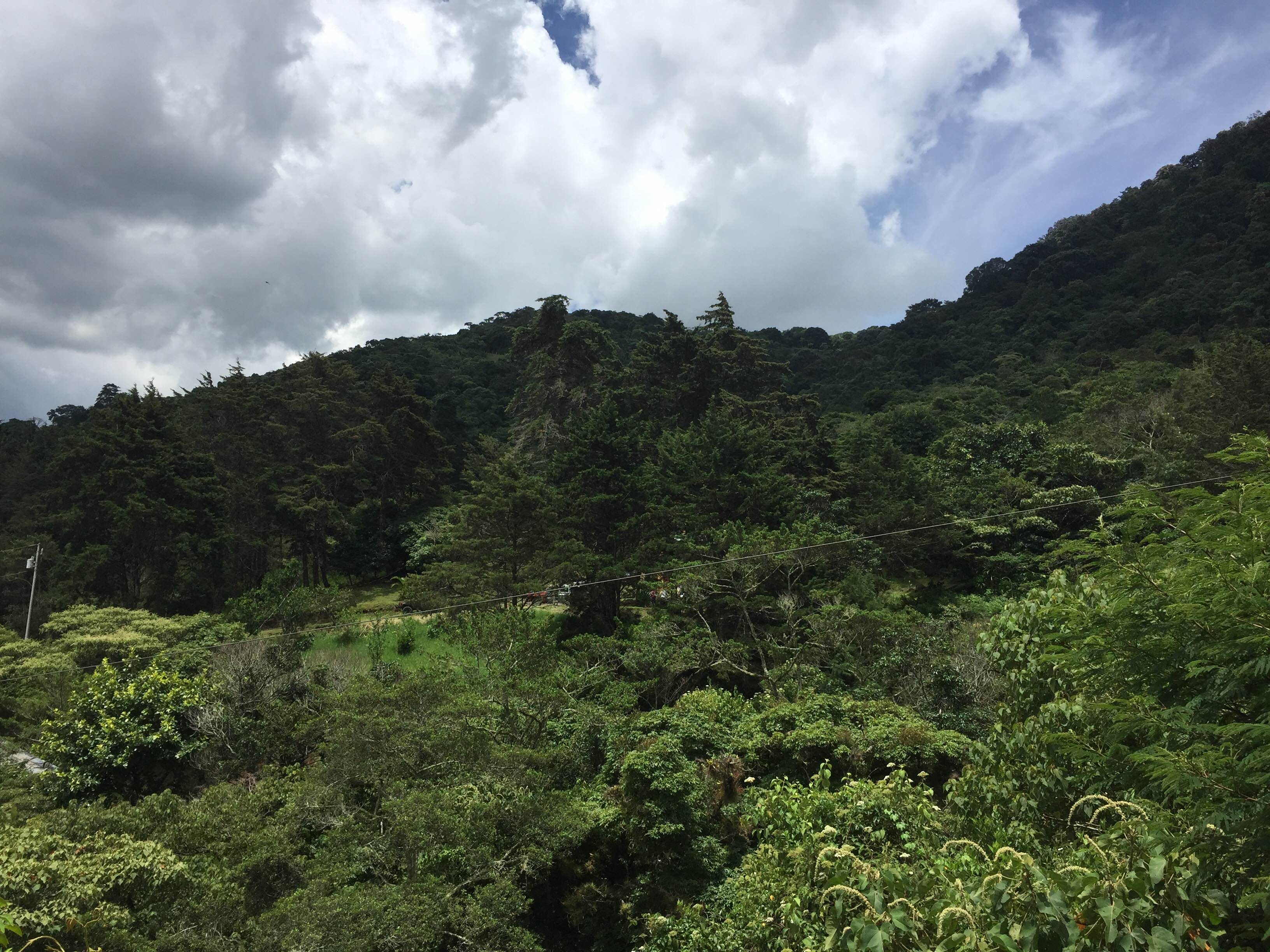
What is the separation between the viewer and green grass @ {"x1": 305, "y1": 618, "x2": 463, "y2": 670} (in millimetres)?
20828

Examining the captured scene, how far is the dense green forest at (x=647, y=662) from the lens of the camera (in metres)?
4.41

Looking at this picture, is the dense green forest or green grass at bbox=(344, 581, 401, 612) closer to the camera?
the dense green forest

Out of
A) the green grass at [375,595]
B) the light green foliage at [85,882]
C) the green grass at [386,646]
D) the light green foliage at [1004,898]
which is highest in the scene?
the green grass at [375,595]

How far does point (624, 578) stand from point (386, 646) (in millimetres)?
9946

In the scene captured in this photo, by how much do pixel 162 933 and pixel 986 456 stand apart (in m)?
33.1

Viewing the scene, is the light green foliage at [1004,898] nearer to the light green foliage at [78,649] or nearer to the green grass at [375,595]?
the light green foliage at [78,649]

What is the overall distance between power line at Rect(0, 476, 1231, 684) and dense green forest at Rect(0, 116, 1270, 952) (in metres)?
0.23

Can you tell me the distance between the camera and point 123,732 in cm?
1503

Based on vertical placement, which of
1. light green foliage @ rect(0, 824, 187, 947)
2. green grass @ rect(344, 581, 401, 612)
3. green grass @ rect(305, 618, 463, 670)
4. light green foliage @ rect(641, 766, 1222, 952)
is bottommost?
light green foliage @ rect(0, 824, 187, 947)

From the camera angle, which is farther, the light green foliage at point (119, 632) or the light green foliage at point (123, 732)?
the light green foliage at point (119, 632)

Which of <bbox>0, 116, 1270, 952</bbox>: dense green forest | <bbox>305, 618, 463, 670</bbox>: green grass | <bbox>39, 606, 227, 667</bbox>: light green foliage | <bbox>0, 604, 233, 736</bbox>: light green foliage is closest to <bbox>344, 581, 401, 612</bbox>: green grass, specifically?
<bbox>0, 116, 1270, 952</bbox>: dense green forest

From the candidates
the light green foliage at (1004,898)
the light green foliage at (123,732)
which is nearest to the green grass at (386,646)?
the light green foliage at (123,732)

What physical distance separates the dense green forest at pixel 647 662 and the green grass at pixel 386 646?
20 cm

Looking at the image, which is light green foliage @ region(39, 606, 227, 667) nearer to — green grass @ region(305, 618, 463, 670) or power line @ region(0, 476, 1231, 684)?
power line @ region(0, 476, 1231, 684)
